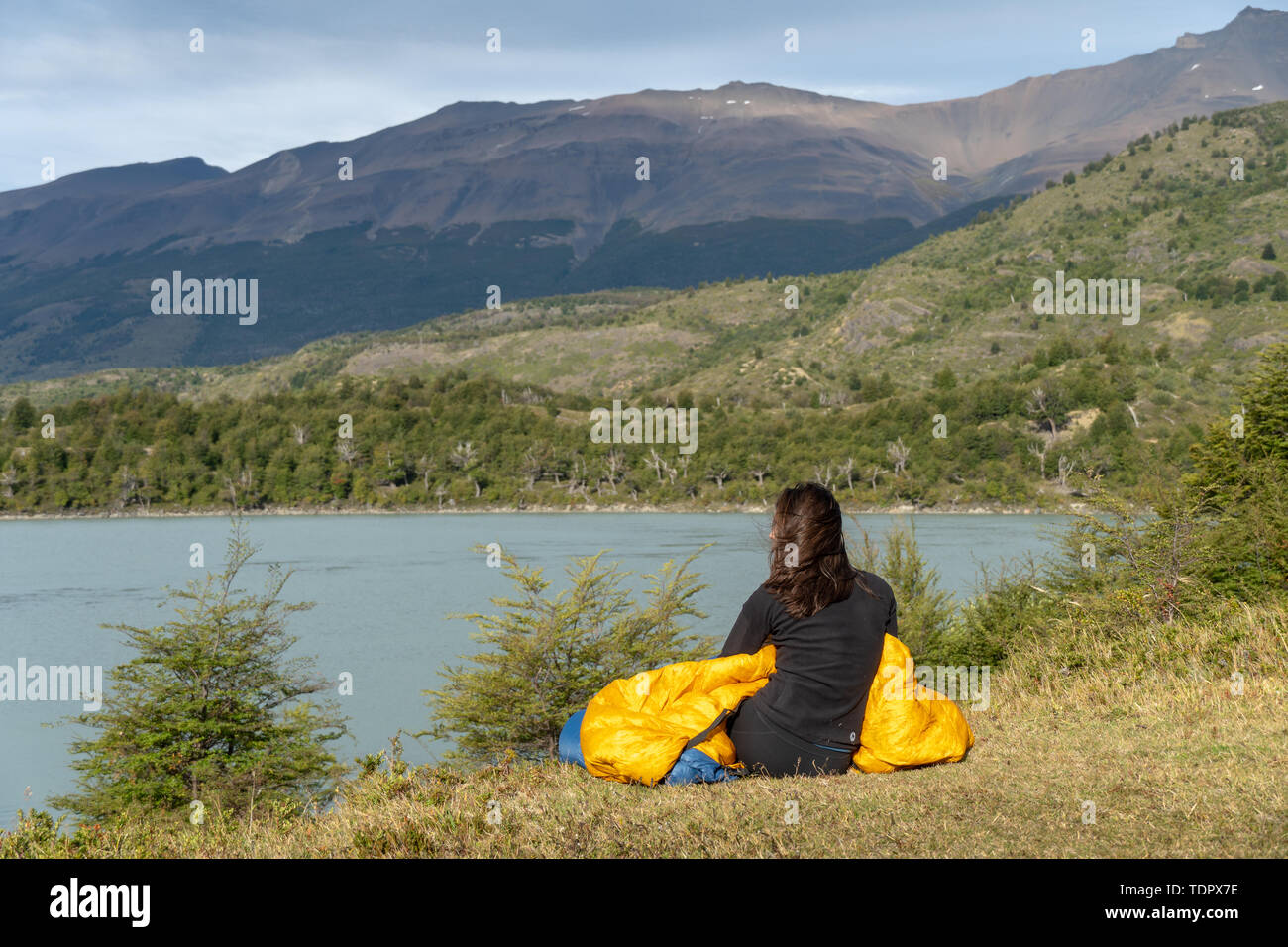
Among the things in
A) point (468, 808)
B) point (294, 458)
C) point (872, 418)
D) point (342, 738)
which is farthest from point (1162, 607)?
point (294, 458)

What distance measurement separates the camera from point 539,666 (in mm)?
18250

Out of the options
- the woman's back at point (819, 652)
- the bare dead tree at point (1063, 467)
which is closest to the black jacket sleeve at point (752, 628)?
the woman's back at point (819, 652)

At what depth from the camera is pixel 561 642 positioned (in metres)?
18.5

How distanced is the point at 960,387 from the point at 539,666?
111179 millimetres

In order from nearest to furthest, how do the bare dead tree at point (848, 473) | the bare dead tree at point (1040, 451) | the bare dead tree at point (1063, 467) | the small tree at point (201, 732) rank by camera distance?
the small tree at point (201, 732) → the bare dead tree at point (1063, 467) → the bare dead tree at point (1040, 451) → the bare dead tree at point (848, 473)

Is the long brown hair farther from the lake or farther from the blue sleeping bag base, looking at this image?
the lake

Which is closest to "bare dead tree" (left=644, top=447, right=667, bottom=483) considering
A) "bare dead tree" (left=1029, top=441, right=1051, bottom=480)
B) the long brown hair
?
"bare dead tree" (left=1029, top=441, right=1051, bottom=480)

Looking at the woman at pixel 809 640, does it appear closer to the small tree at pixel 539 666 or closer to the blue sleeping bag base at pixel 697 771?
the blue sleeping bag base at pixel 697 771

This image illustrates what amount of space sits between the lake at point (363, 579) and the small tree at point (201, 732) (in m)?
2.65

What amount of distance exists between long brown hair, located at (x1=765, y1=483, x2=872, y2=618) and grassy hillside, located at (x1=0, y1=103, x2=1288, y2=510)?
82.4 meters

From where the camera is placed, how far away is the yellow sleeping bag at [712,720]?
221 inches

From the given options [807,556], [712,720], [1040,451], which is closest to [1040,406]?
[1040,451]

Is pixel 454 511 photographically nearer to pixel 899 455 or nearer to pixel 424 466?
pixel 424 466

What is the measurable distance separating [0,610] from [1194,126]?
605ft
